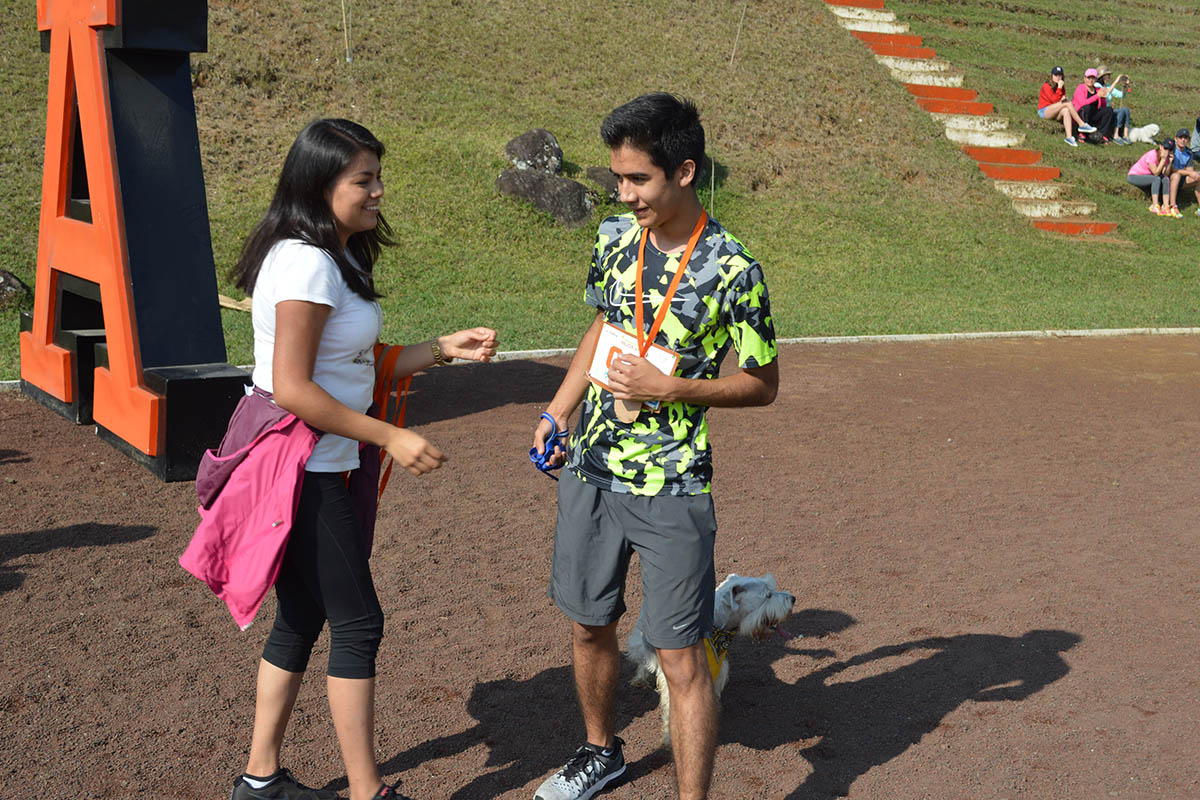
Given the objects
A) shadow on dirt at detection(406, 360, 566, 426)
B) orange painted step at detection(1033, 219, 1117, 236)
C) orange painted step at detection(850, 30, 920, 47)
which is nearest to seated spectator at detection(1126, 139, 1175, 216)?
orange painted step at detection(1033, 219, 1117, 236)

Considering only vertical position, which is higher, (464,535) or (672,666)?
(672,666)

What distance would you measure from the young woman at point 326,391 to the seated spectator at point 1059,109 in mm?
22697

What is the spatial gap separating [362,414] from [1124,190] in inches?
854

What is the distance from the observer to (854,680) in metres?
4.39

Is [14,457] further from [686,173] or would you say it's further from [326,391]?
[686,173]

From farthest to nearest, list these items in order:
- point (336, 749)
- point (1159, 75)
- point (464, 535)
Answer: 1. point (1159, 75)
2. point (464, 535)
3. point (336, 749)

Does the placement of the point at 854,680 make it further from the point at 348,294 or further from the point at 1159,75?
the point at 1159,75

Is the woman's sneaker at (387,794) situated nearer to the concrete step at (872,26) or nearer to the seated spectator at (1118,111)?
the seated spectator at (1118,111)

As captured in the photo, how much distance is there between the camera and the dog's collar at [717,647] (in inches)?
151

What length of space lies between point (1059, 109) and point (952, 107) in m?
2.58

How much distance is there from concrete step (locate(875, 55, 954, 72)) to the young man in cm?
2205

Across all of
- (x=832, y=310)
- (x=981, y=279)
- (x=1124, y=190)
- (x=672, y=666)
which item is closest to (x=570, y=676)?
(x=672, y=666)

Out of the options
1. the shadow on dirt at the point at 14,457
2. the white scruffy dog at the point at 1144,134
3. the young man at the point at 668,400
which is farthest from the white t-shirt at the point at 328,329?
the white scruffy dog at the point at 1144,134

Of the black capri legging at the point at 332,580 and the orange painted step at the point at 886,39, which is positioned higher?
the orange painted step at the point at 886,39
